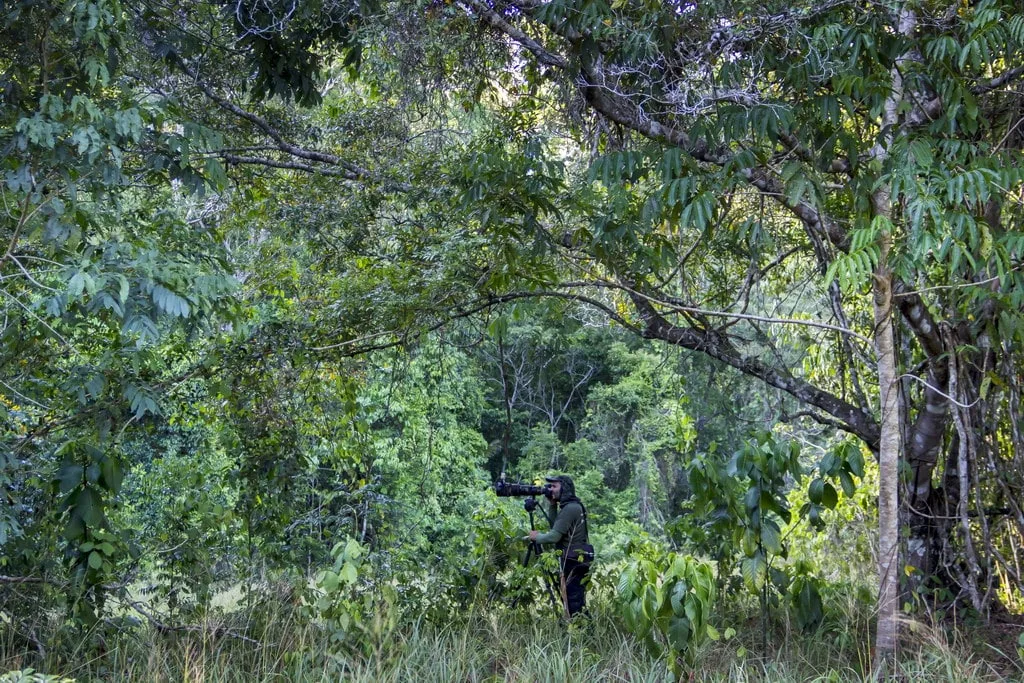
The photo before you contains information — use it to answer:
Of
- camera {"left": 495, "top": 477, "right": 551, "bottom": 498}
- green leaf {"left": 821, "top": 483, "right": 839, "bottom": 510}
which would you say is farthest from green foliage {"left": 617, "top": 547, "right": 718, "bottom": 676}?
camera {"left": 495, "top": 477, "right": 551, "bottom": 498}

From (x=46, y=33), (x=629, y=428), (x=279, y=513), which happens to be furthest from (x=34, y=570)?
(x=629, y=428)

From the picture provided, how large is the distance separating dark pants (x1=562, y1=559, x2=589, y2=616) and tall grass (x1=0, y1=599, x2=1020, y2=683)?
26 centimetres

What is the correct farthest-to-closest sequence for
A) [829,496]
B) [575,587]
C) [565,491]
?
1. [565,491]
2. [575,587]
3. [829,496]

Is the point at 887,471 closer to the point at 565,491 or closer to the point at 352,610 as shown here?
the point at 565,491

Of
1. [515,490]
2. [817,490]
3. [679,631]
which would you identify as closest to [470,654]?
[679,631]

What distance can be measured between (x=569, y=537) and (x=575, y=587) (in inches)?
A: 11.4

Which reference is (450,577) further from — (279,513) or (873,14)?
(873,14)

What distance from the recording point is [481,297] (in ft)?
17.1

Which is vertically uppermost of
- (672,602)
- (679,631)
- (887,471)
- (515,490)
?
(887,471)

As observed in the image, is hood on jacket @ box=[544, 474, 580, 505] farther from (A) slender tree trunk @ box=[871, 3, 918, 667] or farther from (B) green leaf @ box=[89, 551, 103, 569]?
(B) green leaf @ box=[89, 551, 103, 569]

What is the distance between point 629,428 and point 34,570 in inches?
402

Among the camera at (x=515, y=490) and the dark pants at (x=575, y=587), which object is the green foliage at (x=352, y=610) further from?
the dark pants at (x=575, y=587)

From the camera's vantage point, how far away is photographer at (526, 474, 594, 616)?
4922mm

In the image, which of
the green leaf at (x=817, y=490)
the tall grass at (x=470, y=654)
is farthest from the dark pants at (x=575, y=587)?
the green leaf at (x=817, y=490)
